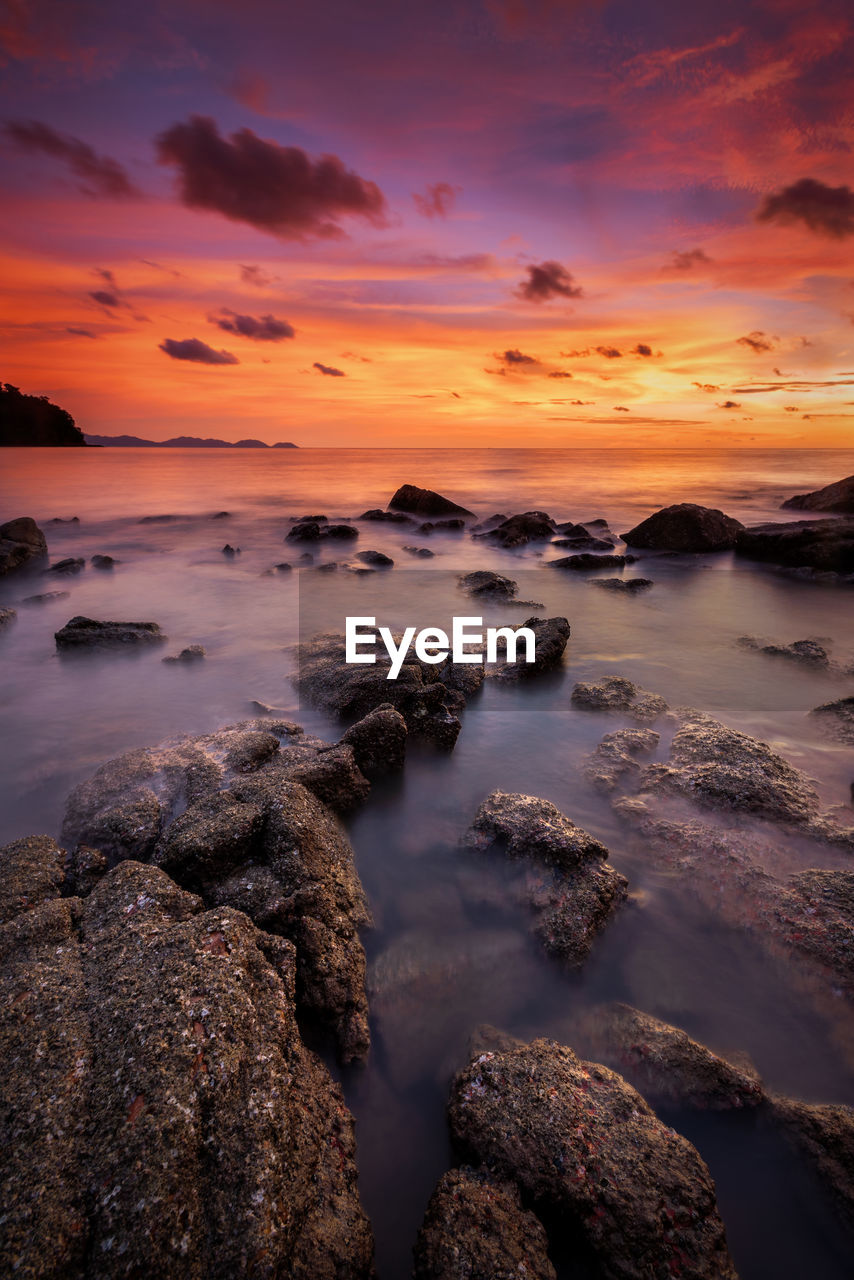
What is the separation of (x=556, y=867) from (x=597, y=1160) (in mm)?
1747

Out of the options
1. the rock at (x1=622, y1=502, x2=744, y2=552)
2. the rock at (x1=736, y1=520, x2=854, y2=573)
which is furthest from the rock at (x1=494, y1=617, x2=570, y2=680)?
the rock at (x1=622, y1=502, x2=744, y2=552)

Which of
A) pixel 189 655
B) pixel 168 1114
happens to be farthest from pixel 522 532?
pixel 168 1114

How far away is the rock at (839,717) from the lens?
594 cm

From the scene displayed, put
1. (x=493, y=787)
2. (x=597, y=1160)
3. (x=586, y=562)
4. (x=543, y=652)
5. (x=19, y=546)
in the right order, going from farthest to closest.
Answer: (x=586, y=562)
(x=19, y=546)
(x=543, y=652)
(x=493, y=787)
(x=597, y=1160)

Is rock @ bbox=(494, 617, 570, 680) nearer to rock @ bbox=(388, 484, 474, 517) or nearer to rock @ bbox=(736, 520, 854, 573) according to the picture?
rock @ bbox=(736, 520, 854, 573)

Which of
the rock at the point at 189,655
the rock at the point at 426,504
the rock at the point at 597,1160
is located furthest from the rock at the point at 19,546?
the rock at the point at 597,1160

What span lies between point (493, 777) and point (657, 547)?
13.6 m

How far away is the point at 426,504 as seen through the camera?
77.6ft

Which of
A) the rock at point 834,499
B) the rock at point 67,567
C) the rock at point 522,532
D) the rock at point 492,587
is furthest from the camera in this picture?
the rock at point 834,499

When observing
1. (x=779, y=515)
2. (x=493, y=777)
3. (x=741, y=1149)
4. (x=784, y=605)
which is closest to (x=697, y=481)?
(x=779, y=515)

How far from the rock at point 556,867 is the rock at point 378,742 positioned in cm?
107

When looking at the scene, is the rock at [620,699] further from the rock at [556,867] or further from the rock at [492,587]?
the rock at [492,587]

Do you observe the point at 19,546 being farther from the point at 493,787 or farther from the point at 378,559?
the point at 493,787

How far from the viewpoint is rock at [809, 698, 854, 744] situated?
594 cm
